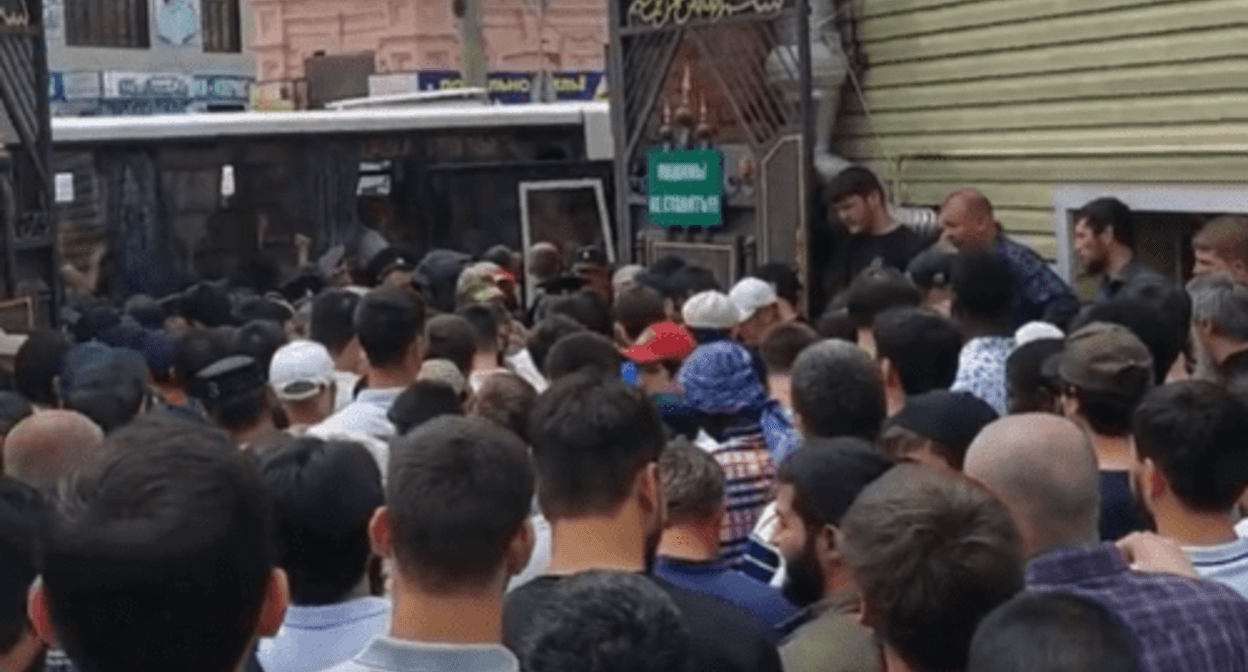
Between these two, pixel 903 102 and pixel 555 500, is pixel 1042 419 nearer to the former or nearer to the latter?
pixel 555 500

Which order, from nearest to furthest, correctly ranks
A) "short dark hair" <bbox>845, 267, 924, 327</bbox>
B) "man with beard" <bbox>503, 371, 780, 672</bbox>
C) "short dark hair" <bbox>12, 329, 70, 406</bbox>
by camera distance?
"man with beard" <bbox>503, 371, 780, 672</bbox>
"short dark hair" <bbox>845, 267, 924, 327</bbox>
"short dark hair" <bbox>12, 329, 70, 406</bbox>

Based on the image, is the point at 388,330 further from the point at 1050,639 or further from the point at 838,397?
the point at 1050,639

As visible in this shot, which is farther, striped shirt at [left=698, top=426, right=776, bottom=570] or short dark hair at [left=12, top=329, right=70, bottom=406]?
short dark hair at [left=12, top=329, right=70, bottom=406]

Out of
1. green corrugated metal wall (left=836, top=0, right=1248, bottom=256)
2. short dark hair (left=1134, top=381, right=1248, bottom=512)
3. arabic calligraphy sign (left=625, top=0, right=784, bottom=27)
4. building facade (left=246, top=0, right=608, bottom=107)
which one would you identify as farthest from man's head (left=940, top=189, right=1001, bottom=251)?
building facade (left=246, top=0, right=608, bottom=107)

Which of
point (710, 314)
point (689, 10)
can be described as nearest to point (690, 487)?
point (710, 314)

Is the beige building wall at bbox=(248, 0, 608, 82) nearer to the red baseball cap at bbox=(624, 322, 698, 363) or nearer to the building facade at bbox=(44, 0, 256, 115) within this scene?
the building facade at bbox=(44, 0, 256, 115)

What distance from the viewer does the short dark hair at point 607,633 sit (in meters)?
2.89

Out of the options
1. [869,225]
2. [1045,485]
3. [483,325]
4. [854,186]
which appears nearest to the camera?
[1045,485]

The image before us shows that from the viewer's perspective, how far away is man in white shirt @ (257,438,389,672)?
4059 mm

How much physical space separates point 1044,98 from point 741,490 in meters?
7.86

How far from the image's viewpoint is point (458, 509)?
342 centimetres

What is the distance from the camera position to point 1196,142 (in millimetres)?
11211

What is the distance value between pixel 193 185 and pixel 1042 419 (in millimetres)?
14452

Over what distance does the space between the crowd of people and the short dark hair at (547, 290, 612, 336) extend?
71cm
